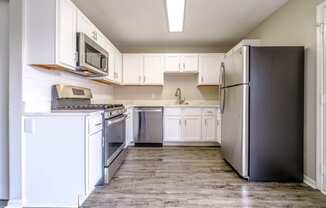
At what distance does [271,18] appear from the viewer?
4.36 meters

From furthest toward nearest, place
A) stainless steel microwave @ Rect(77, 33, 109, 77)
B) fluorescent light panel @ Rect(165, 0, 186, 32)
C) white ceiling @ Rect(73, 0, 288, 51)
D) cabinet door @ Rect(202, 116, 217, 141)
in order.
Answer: cabinet door @ Rect(202, 116, 217, 141) < white ceiling @ Rect(73, 0, 288, 51) < fluorescent light panel @ Rect(165, 0, 186, 32) < stainless steel microwave @ Rect(77, 33, 109, 77)

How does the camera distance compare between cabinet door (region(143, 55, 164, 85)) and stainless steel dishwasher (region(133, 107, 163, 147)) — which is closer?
stainless steel dishwasher (region(133, 107, 163, 147))

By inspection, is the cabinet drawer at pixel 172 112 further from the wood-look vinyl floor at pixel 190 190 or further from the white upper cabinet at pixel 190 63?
the wood-look vinyl floor at pixel 190 190

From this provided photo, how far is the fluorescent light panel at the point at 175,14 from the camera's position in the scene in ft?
12.1

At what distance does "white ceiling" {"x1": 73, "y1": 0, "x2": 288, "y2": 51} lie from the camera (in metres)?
3.84

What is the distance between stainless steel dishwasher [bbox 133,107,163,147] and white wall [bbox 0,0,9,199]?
3411mm

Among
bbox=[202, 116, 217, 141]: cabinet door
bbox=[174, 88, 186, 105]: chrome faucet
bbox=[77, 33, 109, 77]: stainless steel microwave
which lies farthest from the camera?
bbox=[174, 88, 186, 105]: chrome faucet

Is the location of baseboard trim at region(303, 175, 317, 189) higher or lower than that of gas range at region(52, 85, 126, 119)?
lower

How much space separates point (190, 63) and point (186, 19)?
1.85 metres

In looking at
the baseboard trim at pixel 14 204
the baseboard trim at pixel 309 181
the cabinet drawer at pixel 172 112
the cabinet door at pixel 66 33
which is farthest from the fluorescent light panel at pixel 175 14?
the baseboard trim at pixel 14 204

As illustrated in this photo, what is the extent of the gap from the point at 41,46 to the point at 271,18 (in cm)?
357

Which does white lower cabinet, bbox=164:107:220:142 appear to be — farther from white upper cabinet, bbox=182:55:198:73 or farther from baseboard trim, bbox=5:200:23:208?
baseboard trim, bbox=5:200:23:208

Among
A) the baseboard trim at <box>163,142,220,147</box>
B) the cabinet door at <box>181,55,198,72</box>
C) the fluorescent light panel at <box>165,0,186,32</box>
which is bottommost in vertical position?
the baseboard trim at <box>163,142,220,147</box>

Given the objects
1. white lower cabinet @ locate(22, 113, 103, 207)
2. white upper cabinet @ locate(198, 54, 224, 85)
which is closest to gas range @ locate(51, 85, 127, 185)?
white lower cabinet @ locate(22, 113, 103, 207)
